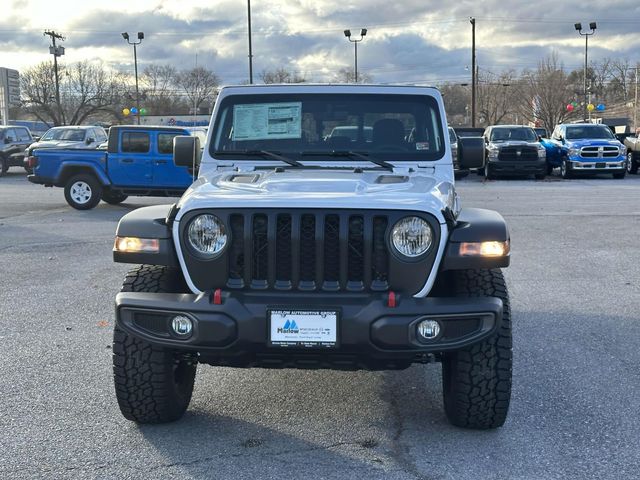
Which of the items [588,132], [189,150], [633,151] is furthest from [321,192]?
[633,151]

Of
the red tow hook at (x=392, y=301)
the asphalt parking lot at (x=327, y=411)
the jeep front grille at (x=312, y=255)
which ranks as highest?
the jeep front grille at (x=312, y=255)

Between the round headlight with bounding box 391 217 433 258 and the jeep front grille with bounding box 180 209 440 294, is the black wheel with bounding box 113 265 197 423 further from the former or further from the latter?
the round headlight with bounding box 391 217 433 258

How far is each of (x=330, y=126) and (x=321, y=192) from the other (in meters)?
1.42

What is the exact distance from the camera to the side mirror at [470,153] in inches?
230

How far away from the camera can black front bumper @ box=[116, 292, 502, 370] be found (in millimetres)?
3828

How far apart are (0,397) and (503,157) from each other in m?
22.0

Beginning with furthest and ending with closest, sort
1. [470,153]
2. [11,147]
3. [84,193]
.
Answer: [11,147] → [84,193] → [470,153]

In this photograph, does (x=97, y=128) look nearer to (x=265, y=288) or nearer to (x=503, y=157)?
(x=503, y=157)

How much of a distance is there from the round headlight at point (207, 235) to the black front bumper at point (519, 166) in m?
21.8

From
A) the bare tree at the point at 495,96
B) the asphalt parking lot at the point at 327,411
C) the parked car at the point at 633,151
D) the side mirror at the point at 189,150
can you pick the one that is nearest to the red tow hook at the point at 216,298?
the asphalt parking lot at the point at 327,411

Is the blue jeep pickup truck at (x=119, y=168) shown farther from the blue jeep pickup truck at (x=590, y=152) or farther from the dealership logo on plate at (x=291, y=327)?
the blue jeep pickup truck at (x=590, y=152)

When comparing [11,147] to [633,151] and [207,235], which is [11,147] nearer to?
[633,151]

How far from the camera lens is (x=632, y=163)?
27.3 metres

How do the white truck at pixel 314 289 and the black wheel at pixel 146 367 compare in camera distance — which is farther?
the black wheel at pixel 146 367
